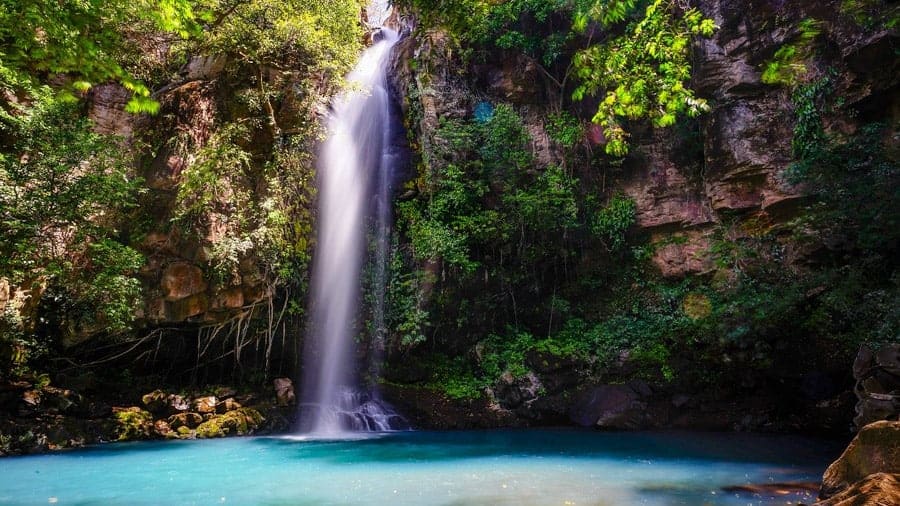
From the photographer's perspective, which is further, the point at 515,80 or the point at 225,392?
the point at 515,80

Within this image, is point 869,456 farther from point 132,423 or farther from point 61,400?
point 61,400

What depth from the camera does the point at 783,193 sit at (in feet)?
41.4

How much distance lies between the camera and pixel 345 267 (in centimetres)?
1399

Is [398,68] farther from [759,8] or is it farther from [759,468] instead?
[759,468]

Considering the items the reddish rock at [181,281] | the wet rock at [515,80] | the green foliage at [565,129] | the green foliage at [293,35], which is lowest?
the reddish rock at [181,281]

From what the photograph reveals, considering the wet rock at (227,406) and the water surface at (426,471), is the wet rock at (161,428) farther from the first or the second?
the wet rock at (227,406)

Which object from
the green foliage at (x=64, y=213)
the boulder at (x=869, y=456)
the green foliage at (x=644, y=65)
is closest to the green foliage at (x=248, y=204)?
the green foliage at (x=64, y=213)

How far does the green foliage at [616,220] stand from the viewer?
14680 millimetres

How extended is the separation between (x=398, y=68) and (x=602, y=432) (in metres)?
12.3

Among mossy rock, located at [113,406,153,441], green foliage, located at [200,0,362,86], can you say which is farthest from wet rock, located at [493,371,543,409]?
green foliage, located at [200,0,362,86]

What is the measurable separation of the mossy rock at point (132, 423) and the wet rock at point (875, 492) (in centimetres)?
1146

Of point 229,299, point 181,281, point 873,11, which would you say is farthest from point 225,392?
point 873,11

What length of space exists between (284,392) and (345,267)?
3.56 metres

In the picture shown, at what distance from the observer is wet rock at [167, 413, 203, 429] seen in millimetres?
10852
